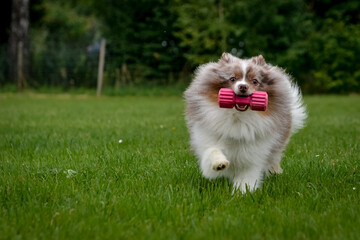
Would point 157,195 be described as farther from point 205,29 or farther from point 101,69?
point 205,29

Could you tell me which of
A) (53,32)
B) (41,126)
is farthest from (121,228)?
(53,32)

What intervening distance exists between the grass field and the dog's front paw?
0.22 m

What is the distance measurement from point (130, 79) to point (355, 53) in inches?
468

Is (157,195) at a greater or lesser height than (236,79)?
lesser

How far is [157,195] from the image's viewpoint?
10.0 feet

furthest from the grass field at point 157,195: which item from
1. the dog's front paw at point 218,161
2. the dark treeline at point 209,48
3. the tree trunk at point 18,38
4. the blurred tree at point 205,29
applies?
the tree trunk at point 18,38

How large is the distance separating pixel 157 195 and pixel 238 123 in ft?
2.98

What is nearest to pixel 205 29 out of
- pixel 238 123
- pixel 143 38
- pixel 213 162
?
pixel 143 38

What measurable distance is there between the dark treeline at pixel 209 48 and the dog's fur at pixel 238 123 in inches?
648

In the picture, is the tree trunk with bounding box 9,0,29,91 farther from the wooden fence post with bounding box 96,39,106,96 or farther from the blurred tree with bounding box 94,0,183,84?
the blurred tree with bounding box 94,0,183,84

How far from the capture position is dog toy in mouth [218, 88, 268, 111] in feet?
10.4

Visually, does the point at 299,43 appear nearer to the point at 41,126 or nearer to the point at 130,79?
the point at 130,79

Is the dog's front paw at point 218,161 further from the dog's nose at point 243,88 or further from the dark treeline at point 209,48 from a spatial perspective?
the dark treeline at point 209,48

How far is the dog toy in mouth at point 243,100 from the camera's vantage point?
3.18 m
